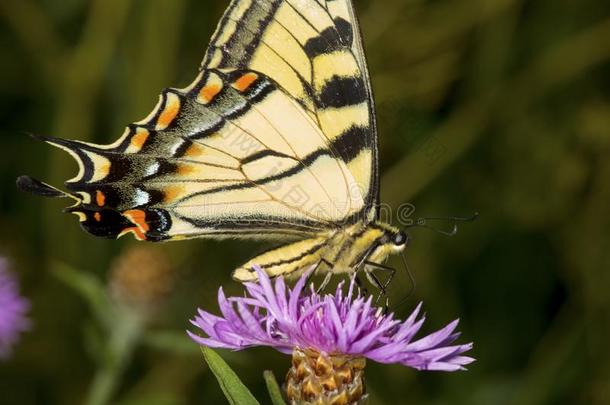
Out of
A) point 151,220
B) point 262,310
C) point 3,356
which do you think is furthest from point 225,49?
point 3,356

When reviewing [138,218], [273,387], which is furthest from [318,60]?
[273,387]

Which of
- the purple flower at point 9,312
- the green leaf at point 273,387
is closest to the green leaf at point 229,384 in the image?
the green leaf at point 273,387

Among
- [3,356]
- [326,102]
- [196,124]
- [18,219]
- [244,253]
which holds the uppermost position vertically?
[326,102]

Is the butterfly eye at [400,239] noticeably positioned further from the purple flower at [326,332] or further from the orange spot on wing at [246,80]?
the orange spot on wing at [246,80]

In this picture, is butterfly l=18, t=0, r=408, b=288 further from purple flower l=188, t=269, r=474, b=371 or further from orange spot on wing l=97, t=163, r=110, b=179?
purple flower l=188, t=269, r=474, b=371

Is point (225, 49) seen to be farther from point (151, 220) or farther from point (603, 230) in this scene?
point (603, 230)

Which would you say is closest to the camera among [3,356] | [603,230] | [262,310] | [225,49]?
[262,310]

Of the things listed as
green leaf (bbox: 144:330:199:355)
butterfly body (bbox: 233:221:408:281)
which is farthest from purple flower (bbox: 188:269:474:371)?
green leaf (bbox: 144:330:199:355)
